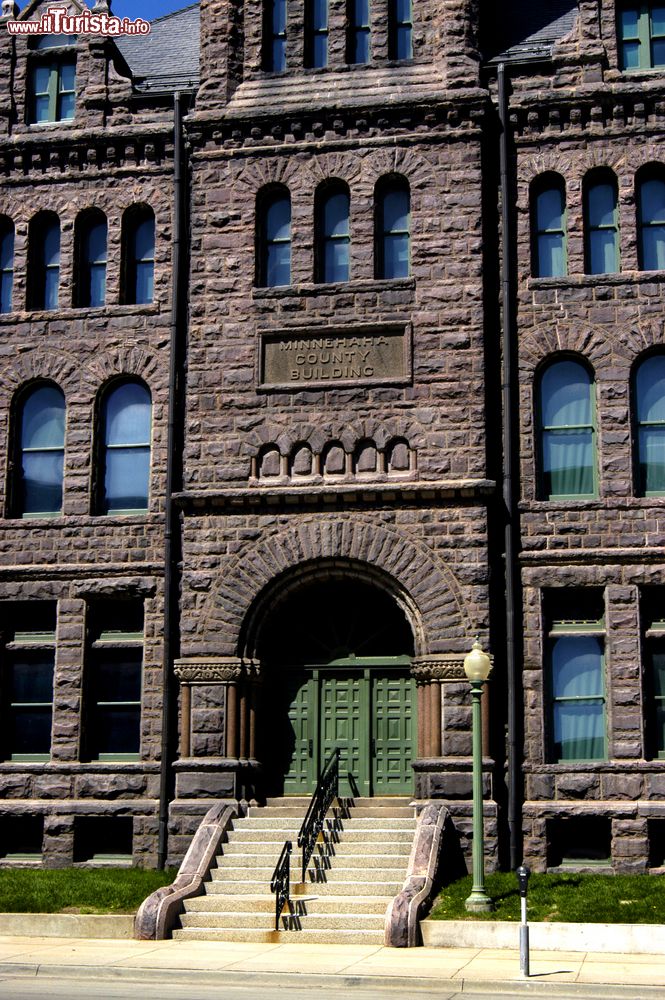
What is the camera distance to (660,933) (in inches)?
685

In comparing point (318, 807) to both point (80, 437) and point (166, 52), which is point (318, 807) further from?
point (166, 52)

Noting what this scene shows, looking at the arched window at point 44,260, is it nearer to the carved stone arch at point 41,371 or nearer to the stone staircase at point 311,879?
the carved stone arch at point 41,371

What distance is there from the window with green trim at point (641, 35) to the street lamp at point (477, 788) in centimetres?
1114

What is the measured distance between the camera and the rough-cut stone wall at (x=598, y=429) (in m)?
22.4

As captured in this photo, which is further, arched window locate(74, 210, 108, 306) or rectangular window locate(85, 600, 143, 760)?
arched window locate(74, 210, 108, 306)

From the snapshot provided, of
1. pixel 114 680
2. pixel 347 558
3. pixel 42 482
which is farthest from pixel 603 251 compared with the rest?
pixel 114 680

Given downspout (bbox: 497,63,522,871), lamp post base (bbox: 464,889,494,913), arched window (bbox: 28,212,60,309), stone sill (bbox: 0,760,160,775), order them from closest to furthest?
lamp post base (bbox: 464,889,494,913)
downspout (bbox: 497,63,522,871)
stone sill (bbox: 0,760,160,775)
arched window (bbox: 28,212,60,309)

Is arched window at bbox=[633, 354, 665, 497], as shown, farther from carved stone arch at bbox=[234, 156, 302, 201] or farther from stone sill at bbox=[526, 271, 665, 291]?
carved stone arch at bbox=[234, 156, 302, 201]

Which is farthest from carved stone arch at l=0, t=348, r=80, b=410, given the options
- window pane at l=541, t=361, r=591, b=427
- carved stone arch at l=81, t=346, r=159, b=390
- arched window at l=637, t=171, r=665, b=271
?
arched window at l=637, t=171, r=665, b=271

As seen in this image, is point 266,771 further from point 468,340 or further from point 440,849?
point 468,340

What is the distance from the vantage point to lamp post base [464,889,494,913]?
62.1 feet

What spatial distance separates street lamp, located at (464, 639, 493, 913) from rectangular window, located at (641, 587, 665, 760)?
3.82 metres

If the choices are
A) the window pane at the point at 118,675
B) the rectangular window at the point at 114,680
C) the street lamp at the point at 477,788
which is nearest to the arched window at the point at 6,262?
the rectangular window at the point at 114,680

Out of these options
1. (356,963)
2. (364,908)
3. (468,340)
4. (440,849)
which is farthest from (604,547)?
(356,963)
